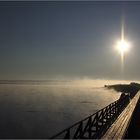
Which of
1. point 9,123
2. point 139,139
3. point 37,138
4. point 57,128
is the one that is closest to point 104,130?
point 139,139

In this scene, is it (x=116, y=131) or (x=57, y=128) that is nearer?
(x=116, y=131)

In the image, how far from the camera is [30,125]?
1799 inches

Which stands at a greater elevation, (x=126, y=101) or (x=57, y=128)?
(x=126, y=101)

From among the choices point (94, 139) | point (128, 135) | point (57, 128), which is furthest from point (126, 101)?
point (94, 139)

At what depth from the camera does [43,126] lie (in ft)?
148

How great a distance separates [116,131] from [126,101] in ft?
82.3

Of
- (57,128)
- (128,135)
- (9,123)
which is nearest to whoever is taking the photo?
(128,135)

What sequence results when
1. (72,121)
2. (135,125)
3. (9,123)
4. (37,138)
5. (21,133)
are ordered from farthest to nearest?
(72,121)
(9,123)
(21,133)
(37,138)
(135,125)

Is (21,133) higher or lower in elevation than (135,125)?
lower

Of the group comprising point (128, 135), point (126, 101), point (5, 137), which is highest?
point (126, 101)

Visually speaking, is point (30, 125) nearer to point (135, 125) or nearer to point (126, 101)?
point (126, 101)

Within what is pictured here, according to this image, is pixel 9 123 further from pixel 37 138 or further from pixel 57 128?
pixel 37 138

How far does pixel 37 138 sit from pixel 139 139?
74.1ft

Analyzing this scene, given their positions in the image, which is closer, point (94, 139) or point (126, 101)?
point (94, 139)
